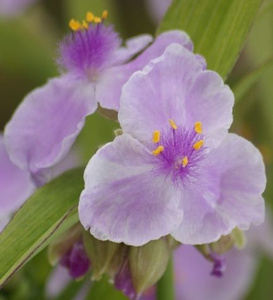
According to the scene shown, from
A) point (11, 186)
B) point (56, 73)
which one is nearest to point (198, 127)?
point (11, 186)

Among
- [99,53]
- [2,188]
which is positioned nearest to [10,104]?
[2,188]

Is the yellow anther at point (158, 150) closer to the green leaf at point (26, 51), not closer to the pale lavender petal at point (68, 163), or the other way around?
the pale lavender petal at point (68, 163)

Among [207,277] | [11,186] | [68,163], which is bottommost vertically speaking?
[207,277]

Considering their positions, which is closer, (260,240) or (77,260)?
(77,260)

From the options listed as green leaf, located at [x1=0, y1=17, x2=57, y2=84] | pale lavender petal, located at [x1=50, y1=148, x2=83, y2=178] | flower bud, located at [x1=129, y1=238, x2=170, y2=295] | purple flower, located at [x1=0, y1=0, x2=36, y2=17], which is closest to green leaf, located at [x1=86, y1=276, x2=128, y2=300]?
flower bud, located at [x1=129, y1=238, x2=170, y2=295]

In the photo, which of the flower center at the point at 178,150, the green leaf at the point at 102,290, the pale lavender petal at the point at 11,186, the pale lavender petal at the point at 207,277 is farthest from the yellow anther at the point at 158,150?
the pale lavender petal at the point at 207,277

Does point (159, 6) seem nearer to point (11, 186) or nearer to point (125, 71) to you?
point (11, 186)

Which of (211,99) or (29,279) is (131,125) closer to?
(211,99)
